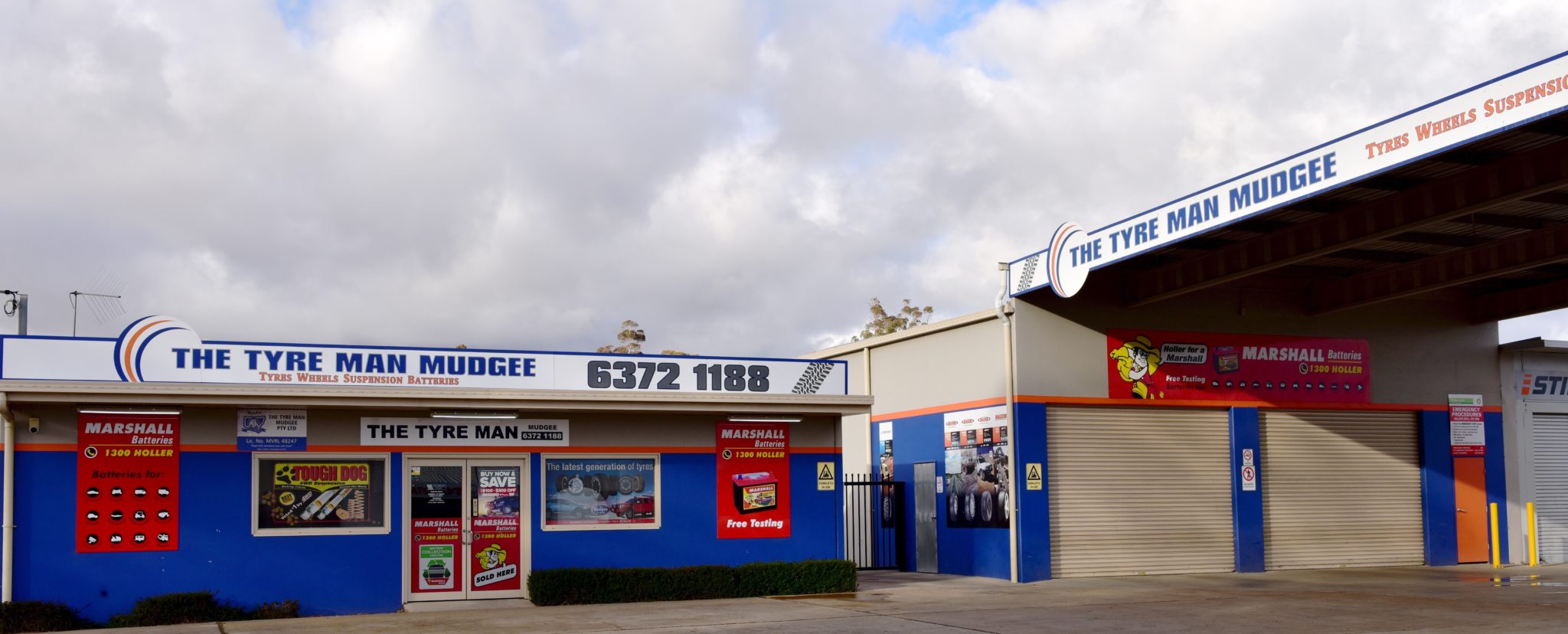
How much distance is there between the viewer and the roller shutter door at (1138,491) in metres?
22.0

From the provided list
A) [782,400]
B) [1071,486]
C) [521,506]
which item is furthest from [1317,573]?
[521,506]

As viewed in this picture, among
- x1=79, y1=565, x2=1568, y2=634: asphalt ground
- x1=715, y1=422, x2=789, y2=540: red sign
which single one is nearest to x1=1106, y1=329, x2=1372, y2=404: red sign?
x1=79, y1=565, x2=1568, y2=634: asphalt ground

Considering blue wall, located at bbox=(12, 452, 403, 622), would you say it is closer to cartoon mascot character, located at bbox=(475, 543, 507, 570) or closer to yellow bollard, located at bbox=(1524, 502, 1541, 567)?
cartoon mascot character, located at bbox=(475, 543, 507, 570)

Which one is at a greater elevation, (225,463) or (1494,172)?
(1494,172)

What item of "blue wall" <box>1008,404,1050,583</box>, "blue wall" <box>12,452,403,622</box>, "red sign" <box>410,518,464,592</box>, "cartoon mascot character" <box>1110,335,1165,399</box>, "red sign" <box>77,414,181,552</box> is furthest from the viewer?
"cartoon mascot character" <box>1110,335,1165,399</box>

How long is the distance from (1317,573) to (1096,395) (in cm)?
492

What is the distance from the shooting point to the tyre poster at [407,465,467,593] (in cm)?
1781

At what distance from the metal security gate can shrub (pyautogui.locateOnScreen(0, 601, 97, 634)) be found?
13.3 metres

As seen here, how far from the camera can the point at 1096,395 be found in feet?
73.6

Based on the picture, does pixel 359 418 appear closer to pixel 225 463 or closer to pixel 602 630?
pixel 225 463

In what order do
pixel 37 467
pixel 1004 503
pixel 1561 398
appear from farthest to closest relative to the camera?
pixel 1561 398 < pixel 1004 503 < pixel 37 467

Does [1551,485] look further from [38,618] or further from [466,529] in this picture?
[38,618]

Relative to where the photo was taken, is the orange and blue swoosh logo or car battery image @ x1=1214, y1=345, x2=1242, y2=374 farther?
car battery image @ x1=1214, y1=345, x2=1242, y2=374

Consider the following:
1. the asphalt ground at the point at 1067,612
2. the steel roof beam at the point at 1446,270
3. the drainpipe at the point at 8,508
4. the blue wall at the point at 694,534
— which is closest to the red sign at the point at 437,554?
the asphalt ground at the point at 1067,612
